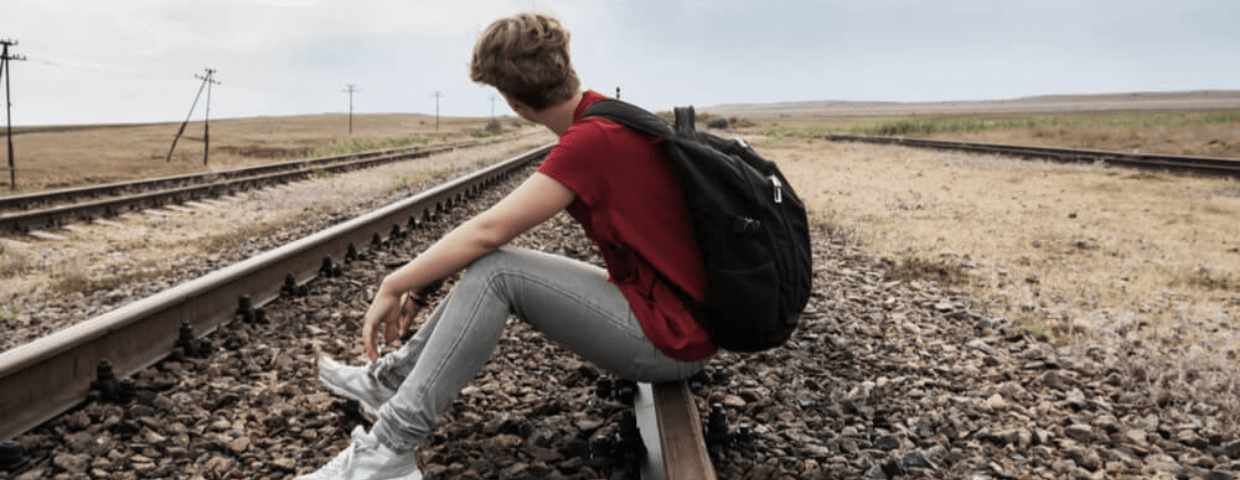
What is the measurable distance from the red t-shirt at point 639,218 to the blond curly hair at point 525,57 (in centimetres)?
15

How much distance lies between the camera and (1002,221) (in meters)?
9.11

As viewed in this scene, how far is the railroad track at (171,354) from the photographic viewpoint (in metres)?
2.45

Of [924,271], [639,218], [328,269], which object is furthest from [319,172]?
[639,218]

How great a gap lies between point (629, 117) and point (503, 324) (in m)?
0.73

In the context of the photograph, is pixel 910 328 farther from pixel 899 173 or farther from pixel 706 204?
pixel 899 173

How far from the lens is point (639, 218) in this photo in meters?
2.24

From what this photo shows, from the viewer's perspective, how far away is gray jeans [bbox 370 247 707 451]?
2.27m

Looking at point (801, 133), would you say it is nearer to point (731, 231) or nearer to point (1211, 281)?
point (1211, 281)

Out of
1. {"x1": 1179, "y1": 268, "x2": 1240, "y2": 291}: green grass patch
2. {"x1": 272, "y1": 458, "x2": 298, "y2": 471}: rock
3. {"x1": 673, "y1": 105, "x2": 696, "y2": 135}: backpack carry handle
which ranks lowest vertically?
{"x1": 272, "y1": 458, "x2": 298, "y2": 471}: rock

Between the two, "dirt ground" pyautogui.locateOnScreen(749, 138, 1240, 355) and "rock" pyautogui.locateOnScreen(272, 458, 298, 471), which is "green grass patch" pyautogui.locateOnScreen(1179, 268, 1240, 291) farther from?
"rock" pyautogui.locateOnScreen(272, 458, 298, 471)

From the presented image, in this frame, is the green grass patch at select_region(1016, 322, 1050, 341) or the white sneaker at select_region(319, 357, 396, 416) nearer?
the white sneaker at select_region(319, 357, 396, 416)

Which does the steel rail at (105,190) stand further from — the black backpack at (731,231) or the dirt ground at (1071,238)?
the black backpack at (731,231)

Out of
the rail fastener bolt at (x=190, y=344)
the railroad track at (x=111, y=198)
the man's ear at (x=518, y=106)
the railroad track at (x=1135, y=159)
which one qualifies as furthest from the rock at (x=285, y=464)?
the railroad track at (x=1135, y=159)

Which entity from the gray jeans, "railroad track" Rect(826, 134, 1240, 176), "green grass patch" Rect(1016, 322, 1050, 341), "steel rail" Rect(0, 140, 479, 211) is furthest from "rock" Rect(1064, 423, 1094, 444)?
"railroad track" Rect(826, 134, 1240, 176)
